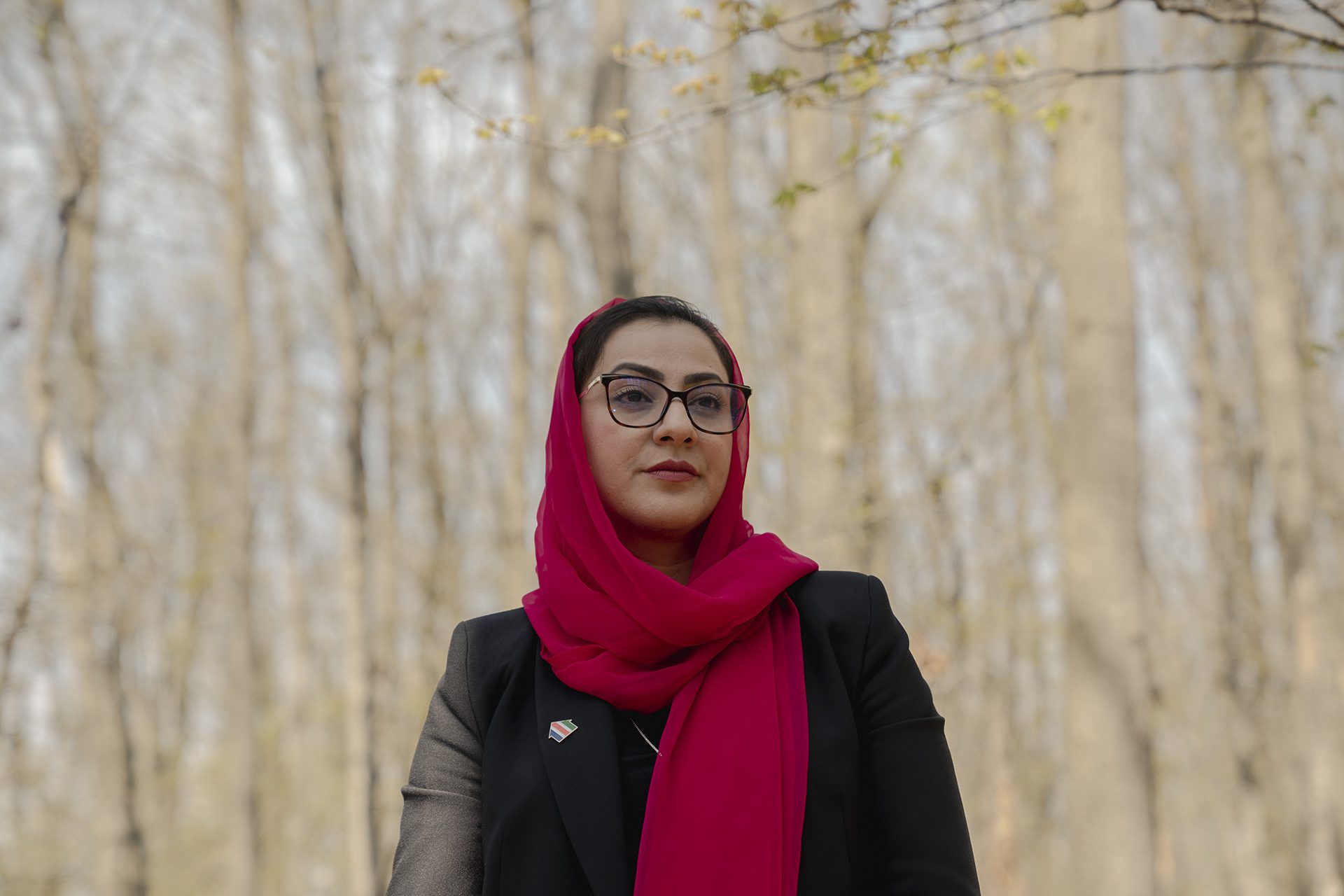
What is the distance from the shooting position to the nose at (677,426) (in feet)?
5.96

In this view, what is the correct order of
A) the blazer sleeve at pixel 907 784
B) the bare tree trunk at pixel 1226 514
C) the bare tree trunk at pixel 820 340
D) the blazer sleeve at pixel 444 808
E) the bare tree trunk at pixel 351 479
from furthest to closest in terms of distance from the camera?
the bare tree trunk at pixel 1226 514
the bare tree trunk at pixel 351 479
the bare tree trunk at pixel 820 340
the blazer sleeve at pixel 444 808
the blazer sleeve at pixel 907 784

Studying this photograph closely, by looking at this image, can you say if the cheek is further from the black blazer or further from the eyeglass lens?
the black blazer

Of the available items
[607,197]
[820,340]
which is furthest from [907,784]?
[607,197]

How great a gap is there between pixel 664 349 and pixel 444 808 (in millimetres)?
749

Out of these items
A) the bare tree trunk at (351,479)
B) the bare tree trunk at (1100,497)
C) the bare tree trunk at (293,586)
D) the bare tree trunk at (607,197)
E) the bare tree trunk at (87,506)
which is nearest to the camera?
the bare tree trunk at (1100,497)

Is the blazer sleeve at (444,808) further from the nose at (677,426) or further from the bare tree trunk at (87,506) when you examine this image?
the bare tree trunk at (87,506)

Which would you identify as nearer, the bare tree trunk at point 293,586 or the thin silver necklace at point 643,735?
the thin silver necklace at point 643,735

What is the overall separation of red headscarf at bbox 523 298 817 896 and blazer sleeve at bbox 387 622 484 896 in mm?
163

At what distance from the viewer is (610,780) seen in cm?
167

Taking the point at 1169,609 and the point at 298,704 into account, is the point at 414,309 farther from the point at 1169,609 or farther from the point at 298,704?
the point at 1169,609

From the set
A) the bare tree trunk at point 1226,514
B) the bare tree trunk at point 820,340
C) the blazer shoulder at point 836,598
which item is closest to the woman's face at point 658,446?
the blazer shoulder at point 836,598

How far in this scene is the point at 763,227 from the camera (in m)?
16.7

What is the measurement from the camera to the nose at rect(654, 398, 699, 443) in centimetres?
182

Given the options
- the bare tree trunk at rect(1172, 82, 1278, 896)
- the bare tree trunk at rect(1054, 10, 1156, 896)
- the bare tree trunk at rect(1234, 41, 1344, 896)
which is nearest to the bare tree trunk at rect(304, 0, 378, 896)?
the bare tree trunk at rect(1054, 10, 1156, 896)
